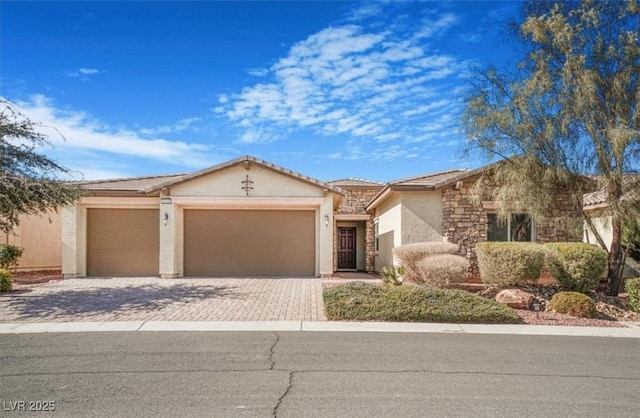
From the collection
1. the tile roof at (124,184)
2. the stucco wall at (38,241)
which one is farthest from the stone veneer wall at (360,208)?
the stucco wall at (38,241)

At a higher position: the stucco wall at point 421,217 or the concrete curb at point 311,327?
the stucco wall at point 421,217

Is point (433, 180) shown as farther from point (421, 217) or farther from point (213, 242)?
point (213, 242)

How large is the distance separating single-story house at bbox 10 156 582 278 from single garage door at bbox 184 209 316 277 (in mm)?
37

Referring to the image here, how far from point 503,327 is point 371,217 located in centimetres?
1345

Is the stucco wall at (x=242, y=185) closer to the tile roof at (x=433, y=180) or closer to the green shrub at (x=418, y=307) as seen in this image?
the tile roof at (x=433, y=180)

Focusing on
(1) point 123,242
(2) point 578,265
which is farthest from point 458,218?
(1) point 123,242

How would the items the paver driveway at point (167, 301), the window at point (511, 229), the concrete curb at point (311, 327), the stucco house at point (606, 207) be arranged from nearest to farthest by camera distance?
the concrete curb at point (311, 327) < the paver driveway at point (167, 301) < the stucco house at point (606, 207) < the window at point (511, 229)

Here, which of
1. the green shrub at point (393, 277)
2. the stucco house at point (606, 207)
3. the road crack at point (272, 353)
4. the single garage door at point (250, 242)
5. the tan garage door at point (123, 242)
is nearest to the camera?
the road crack at point (272, 353)

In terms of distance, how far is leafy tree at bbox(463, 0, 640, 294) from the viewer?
11.9 metres

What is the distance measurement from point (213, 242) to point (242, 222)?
130 centimetres

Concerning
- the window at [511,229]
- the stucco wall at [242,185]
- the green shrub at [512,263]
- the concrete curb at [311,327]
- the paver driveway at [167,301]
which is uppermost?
the stucco wall at [242,185]

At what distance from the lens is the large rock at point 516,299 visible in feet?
36.8

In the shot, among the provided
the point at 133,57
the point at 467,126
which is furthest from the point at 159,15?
the point at 467,126

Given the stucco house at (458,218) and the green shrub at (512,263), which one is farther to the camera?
the stucco house at (458,218)
